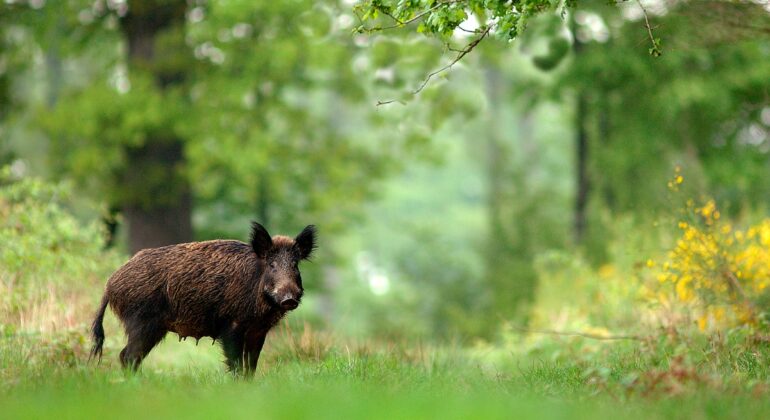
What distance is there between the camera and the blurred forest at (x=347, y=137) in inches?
731

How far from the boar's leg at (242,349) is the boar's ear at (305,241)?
2.62 feet

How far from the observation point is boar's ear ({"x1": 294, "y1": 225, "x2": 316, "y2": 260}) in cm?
880

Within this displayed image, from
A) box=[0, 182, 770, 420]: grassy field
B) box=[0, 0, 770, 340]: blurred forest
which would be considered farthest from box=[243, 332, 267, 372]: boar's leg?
box=[0, 0, 770, 340]: blurred forest

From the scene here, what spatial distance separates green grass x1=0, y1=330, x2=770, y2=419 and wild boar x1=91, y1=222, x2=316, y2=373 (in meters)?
0.32

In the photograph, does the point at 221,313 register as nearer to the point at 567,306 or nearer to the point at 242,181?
the point at 567,306

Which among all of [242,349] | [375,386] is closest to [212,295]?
[242,349]

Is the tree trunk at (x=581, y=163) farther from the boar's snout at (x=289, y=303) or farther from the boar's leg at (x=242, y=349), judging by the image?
the boar's snout at (x=289, y=303)

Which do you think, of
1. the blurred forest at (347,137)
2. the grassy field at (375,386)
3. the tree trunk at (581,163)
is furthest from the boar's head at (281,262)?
the tree trunk at (581,163)

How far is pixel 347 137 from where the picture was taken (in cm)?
2242

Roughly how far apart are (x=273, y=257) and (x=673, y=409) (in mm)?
3652

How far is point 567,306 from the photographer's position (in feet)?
58.1

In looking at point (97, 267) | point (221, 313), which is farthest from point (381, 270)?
point (221, 313)

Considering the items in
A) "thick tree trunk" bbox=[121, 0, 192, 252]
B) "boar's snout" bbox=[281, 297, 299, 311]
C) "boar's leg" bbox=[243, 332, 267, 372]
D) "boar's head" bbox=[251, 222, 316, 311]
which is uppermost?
"thick tree trunk" bbox=[121, 0, 192, 252]

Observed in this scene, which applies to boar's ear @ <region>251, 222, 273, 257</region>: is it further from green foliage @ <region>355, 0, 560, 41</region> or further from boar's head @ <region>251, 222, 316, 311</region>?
green foliage @ <region>355, 0, 560, 41</region>
